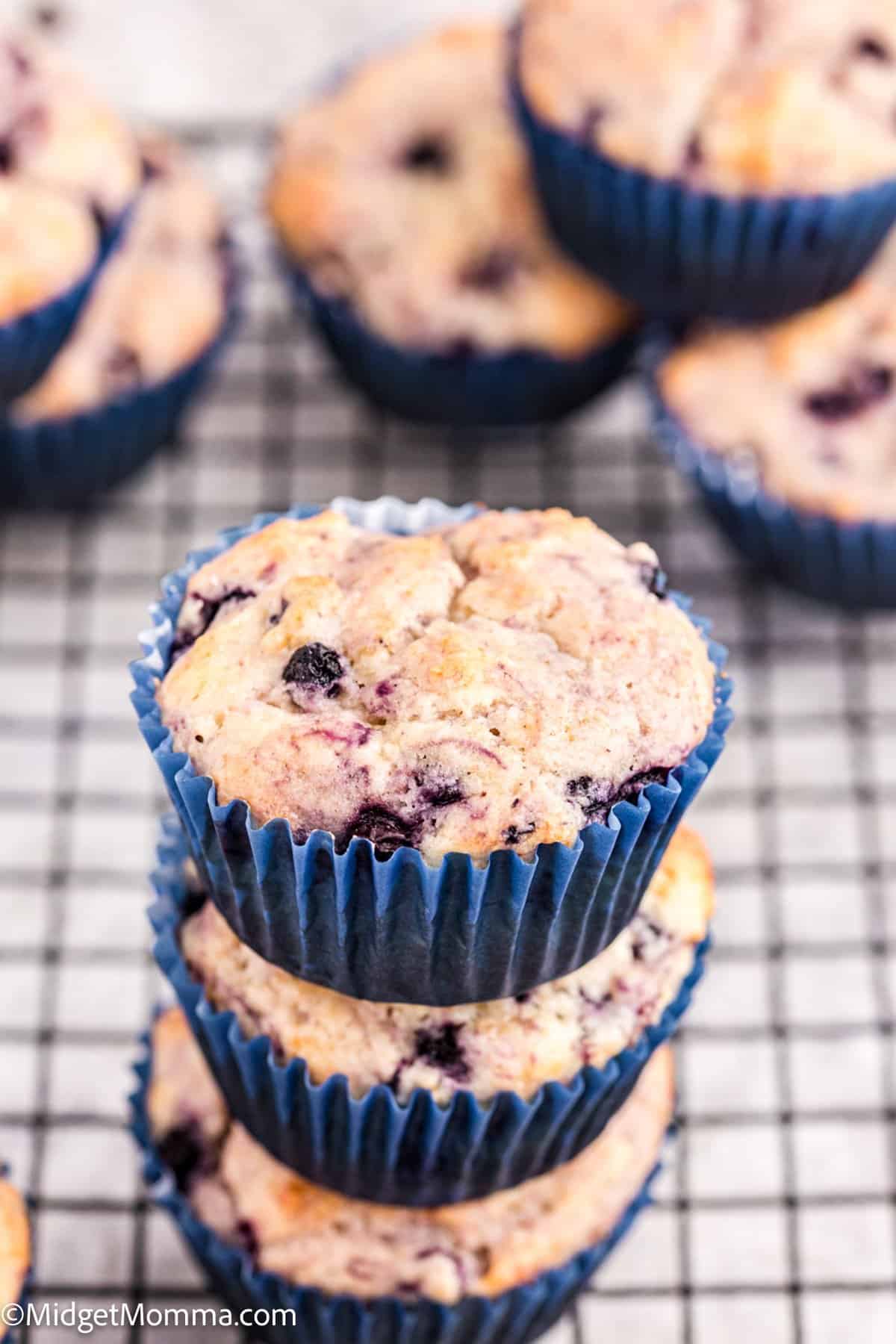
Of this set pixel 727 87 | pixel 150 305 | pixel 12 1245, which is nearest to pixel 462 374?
pixel 150 305

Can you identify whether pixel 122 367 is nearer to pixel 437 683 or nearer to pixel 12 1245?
pixel 437 683

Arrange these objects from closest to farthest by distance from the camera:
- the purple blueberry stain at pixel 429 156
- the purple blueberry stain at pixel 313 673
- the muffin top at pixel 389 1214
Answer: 1. the purple blueberry stain at pixel 313 673
2. the muffin top at pixel 389 1214
3. the purple blueberry stain at pixel 429 156

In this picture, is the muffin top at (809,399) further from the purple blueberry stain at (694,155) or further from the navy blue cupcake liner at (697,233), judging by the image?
Result: the purple blueberry stain at (694,155)

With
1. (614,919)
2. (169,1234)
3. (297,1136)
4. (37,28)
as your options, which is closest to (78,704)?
(169,1234)

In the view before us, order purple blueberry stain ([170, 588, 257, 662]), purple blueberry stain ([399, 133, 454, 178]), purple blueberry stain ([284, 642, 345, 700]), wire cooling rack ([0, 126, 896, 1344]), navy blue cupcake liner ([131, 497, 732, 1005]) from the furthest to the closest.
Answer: purple blueberry stain ([399, 133, 454, 178]) < wire cooling rack ([0, 126, 896, 1344]) < purple blueberry stain ([170, 588, 257, 662]) < purple blueberry stain ([284, 642, 345, 700]) < navy blue cupcake liner ([131, 497, 732, 1005])

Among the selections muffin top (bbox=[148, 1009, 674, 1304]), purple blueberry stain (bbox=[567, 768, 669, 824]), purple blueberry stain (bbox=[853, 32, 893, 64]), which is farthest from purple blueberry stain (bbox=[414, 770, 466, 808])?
purple blueberry stain (bbox=[853, 32, 893, 64])

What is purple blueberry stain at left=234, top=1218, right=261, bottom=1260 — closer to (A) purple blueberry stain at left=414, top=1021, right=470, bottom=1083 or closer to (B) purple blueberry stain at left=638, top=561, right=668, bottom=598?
(A) purple blueberry stain at left=414, top=1021, right=470, bottom=1083

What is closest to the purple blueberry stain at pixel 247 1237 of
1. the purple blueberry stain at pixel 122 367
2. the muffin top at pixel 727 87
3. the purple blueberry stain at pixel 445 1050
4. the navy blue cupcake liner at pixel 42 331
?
the purple blueberry stain at pixel 445 1050
